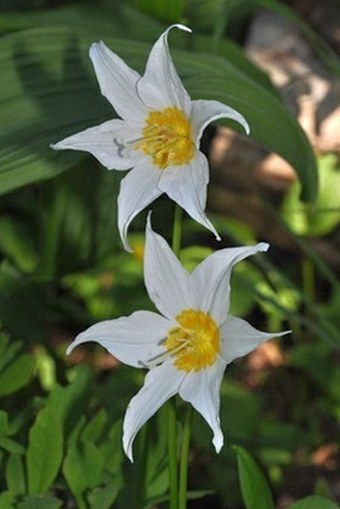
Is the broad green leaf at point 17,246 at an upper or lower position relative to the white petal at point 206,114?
lower

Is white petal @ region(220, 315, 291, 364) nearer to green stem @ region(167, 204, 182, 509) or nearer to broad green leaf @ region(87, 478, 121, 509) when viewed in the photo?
green stem @ region(167, 204, 182, 509)

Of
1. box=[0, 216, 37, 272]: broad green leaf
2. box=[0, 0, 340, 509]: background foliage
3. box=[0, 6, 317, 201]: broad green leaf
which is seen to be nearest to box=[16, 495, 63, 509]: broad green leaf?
box=[0, 0, 340, 509]: background foliage

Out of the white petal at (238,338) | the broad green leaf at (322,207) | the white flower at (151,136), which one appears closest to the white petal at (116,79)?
the white flower at (151,136)

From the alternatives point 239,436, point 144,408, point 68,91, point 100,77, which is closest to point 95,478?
point 144,408

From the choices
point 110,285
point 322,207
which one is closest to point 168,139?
point 322,207

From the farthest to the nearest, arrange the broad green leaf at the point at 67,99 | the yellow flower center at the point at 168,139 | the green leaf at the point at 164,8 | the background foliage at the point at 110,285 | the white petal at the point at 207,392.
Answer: the green leaf at the point at 164,8 < the broad green leaf at the point at 67,99 < the background foliage at the point at 110,285 < the yellow flower center at the point at 168,139 < the white petal at the point at 207,392

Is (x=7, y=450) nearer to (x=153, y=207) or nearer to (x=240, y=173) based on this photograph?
(x=153, y=207)

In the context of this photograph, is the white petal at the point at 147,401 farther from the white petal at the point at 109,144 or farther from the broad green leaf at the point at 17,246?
the broad green leaf at the point at 17,246
